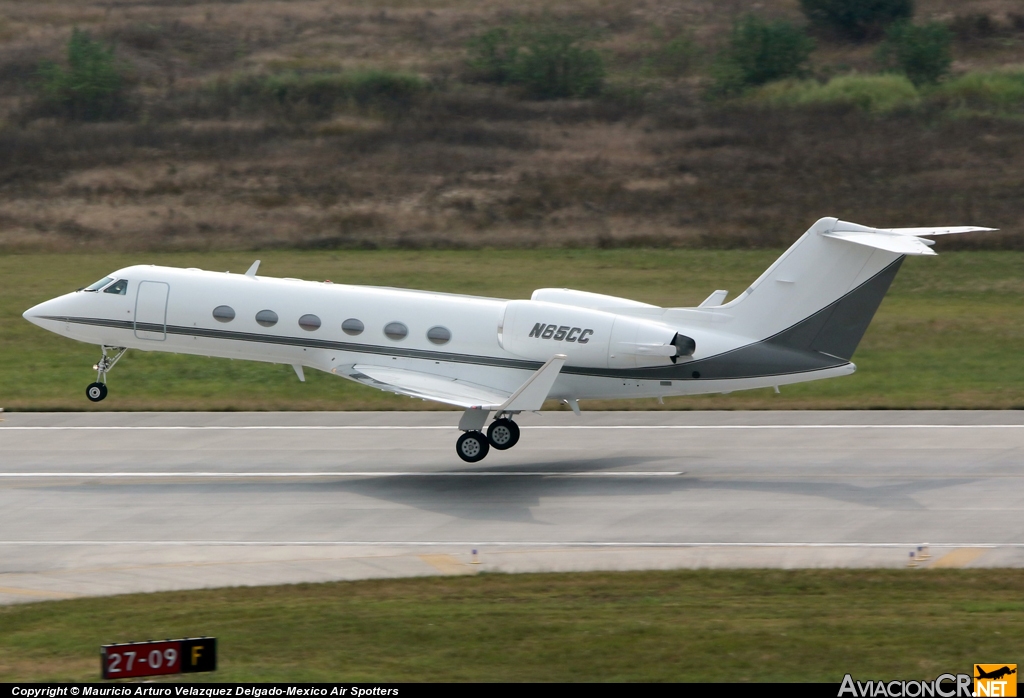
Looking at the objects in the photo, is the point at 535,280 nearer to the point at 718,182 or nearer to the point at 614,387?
the point at 718,182

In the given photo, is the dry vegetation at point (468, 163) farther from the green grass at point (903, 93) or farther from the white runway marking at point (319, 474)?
the white runway marking at point (319, 474)

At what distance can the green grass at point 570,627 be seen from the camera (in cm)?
1275

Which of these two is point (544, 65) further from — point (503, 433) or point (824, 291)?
point (503, 433)

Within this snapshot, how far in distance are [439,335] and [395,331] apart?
0.85 m

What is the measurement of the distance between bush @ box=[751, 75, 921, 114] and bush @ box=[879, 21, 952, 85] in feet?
6.19

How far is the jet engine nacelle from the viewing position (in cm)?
2239

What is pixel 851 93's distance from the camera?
69.1 m

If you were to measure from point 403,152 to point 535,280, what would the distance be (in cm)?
2026

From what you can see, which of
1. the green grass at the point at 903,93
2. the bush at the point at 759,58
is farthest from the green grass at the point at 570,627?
the bush at the point at 759,58

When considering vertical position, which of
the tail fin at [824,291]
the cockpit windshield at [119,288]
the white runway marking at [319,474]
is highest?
the tail fin at [824,291]

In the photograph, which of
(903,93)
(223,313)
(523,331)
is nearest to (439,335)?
(523,331)

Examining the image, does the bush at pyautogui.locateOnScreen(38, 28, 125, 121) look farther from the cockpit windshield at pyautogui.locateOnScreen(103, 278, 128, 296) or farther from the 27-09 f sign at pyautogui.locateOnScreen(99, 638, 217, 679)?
the 27-09 f sign at pyautogui.locateOnScreen(99, 638, 217, 679)

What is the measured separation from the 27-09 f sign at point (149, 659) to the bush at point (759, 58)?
6741 centimetres

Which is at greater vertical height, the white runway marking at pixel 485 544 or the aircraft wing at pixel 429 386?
the aircraft wing at pixel 429 386
